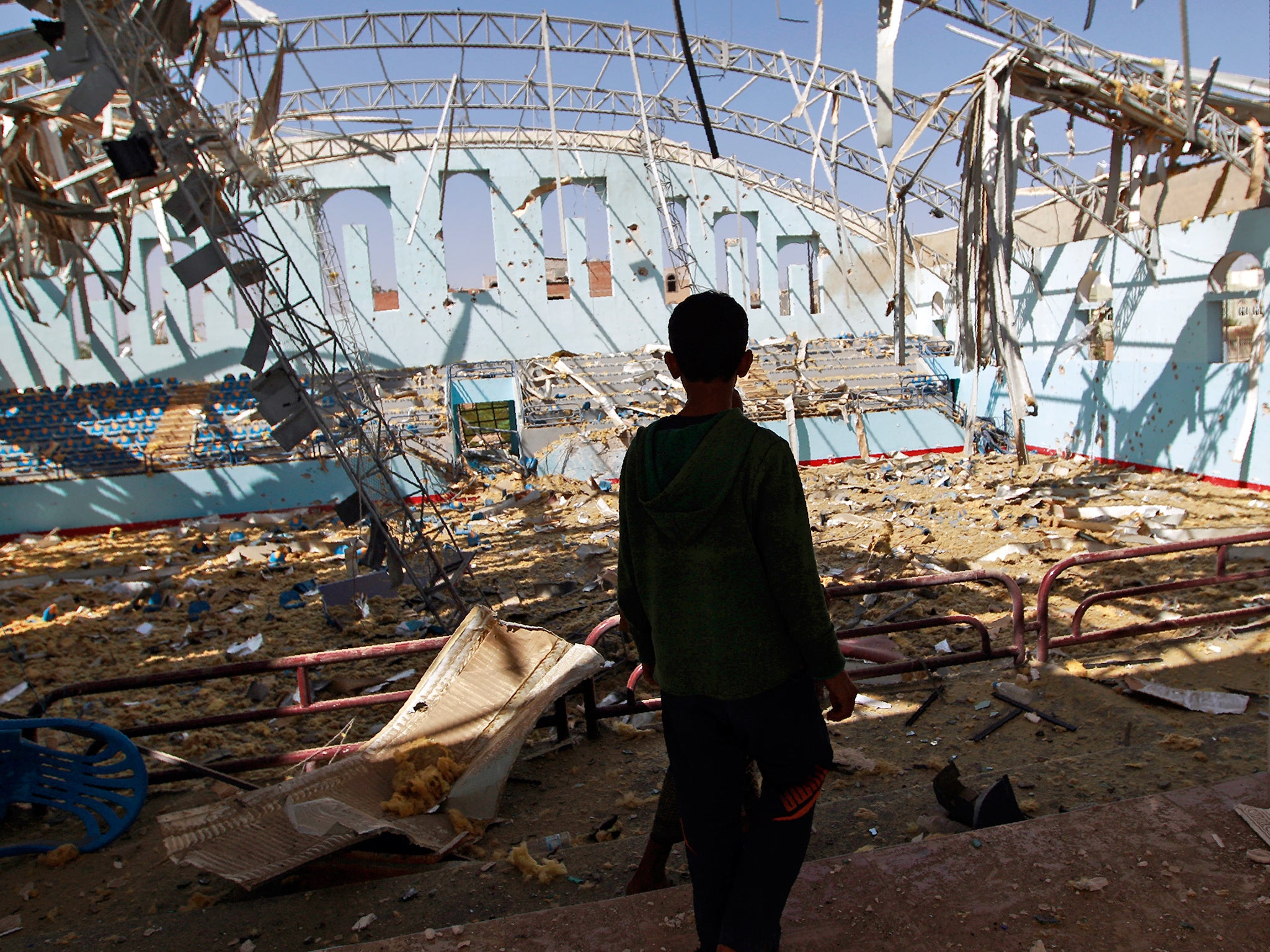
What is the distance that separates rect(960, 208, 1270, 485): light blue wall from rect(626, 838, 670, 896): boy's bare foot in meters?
11.9

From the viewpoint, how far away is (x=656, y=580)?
1974 millimetres

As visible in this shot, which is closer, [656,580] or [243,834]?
[656,580]

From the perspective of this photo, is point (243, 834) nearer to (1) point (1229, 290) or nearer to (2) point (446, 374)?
(1) point (1229, 290)

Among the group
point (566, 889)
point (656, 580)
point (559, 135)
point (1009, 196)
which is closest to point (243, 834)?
point (566, 889)

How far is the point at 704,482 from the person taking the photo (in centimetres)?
181

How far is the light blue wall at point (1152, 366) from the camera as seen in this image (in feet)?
36.9

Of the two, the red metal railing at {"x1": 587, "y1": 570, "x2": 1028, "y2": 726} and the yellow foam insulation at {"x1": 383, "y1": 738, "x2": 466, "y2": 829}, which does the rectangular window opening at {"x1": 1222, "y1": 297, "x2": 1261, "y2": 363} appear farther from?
the yellow foam insulation at {"x1": 383, "y1": 738, "x2": 466, "y2": 829}

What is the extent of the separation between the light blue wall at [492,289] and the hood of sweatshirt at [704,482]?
22495 mm

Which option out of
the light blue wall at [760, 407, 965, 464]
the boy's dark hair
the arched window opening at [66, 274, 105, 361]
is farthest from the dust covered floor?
the arched window opening at [66, 274, 105, 361]

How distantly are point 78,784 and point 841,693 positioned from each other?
150 inches

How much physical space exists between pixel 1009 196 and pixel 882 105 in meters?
2.12

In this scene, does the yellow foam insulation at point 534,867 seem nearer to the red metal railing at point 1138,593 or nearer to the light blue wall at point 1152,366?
the red metal railing at point 1138,593

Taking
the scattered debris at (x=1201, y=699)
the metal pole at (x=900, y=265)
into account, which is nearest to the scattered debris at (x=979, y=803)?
the scattered debris at (x=1201, y=699)

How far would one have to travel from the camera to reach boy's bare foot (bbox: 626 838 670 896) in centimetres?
265
